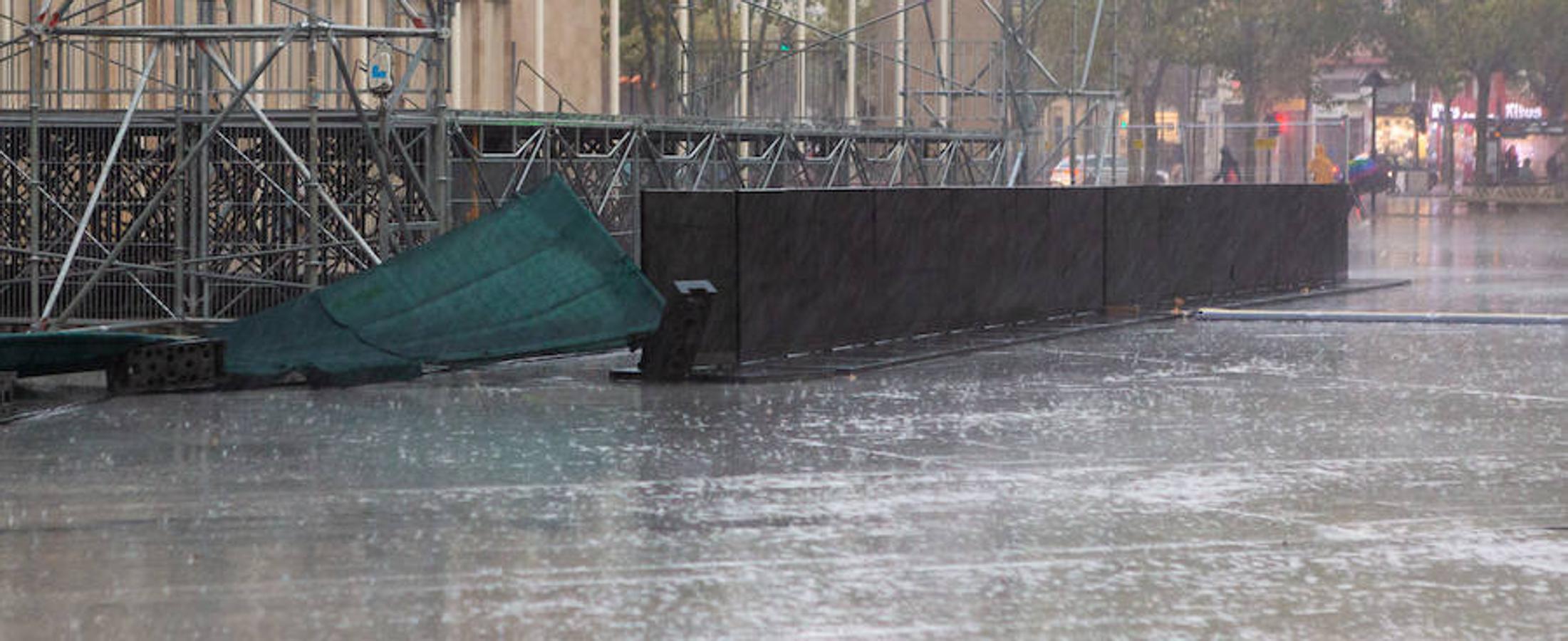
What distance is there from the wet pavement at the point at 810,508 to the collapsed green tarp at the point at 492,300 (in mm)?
296

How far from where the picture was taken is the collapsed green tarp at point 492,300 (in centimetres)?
1527

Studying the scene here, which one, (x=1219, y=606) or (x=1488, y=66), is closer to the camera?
(x=1219, y=606)

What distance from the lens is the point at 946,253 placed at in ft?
60.3

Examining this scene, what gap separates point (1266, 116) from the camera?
82.5 meters

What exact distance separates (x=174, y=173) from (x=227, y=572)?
966 centimetres

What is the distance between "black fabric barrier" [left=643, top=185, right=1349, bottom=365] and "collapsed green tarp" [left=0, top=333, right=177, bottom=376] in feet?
11.0

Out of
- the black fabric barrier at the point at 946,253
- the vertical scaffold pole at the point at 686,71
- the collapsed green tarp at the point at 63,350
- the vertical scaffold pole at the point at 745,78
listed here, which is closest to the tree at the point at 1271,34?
the vertical scaffold pole at the point at 745,78

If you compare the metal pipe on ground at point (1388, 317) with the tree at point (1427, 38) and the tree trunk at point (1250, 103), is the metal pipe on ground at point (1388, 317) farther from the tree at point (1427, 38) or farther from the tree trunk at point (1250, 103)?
the tree at point (1427, 38)

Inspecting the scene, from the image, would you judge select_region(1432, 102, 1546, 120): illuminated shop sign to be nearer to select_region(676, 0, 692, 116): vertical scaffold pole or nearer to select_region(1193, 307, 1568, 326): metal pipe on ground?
select_region(676, 0, 692, 116): vertical scaffold pole

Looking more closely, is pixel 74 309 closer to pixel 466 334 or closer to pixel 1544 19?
pixel 466 334

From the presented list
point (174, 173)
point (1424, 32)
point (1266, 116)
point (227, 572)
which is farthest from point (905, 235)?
point (1266, 116)

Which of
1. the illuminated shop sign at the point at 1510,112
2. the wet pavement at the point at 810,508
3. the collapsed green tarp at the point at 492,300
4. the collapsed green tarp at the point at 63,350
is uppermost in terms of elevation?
A: the illuminated shop sign at the point at 1510,112

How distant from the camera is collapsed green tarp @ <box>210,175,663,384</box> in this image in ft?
50.1

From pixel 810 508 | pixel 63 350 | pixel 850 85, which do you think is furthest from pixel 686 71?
pixel 810 508
